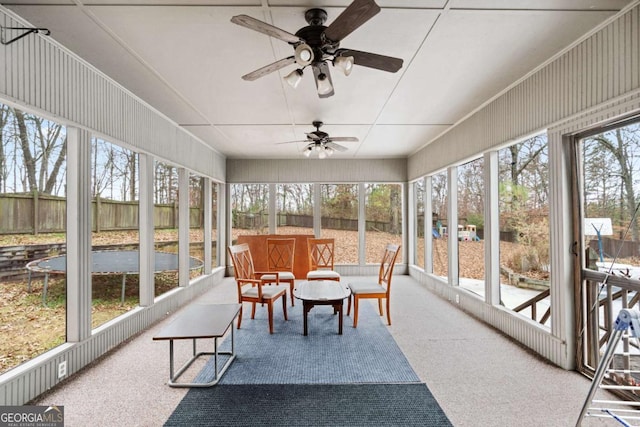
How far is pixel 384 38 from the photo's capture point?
2480 millimetres

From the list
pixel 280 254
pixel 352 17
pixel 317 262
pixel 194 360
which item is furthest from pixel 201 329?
pixel 317 262

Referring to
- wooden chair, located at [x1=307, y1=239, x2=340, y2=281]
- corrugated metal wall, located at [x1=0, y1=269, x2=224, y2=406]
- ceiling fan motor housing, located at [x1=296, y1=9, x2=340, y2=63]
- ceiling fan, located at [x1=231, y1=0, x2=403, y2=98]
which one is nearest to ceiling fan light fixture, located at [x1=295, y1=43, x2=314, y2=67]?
ceiling fan, located at [x1=231, y1=0, x2=403, y2=98]

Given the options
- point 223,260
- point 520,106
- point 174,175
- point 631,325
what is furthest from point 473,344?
point 223,260

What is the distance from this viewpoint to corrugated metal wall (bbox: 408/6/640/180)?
7.11 ft

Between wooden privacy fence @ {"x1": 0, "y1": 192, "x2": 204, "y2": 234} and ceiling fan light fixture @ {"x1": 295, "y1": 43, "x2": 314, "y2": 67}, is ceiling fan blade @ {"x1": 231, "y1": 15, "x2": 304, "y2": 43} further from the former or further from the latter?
wooden privacy fence @ {"x1": 0, "y1": 192, "x2": 204, "y2": 234}

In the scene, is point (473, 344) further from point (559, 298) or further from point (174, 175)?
point (174, 175)

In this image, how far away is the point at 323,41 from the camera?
207 cm

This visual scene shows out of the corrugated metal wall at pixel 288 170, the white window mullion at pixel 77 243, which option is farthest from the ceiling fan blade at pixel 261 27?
the corrugated metal wall at pixel 288 170

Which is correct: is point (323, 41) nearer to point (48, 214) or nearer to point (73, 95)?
point (73, 95)

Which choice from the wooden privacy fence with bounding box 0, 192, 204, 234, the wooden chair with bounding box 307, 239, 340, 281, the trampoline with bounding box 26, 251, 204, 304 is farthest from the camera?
the wooden chair with bounding box 307, 239, 340, 281

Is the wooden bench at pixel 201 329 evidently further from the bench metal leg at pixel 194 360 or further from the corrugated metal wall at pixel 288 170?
the corrugated metal wall at pixel 288 170

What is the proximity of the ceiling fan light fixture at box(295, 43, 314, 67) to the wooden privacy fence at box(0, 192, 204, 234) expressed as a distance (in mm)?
2280

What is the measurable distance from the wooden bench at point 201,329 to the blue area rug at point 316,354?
115 mm

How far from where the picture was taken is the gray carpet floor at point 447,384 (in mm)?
2172
